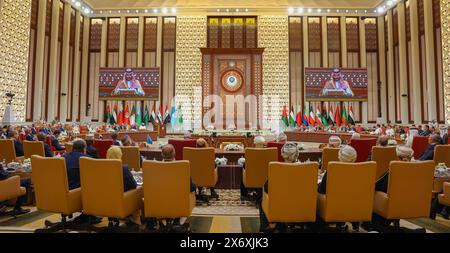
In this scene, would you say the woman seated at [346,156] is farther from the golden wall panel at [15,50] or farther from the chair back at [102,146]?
the golden wall panel at [15,50]

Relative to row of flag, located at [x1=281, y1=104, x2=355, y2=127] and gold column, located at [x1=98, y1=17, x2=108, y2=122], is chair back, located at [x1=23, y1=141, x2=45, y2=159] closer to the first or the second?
row of flag, located at [x1=281, y1=104, x2=355, y2=127]

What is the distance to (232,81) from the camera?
50.7 ft

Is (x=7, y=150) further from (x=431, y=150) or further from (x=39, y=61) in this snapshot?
(x=39, y=61)

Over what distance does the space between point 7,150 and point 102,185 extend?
15.1ft

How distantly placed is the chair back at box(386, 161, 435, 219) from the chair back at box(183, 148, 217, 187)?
2476mm

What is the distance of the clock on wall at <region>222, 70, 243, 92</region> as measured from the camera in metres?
15.4

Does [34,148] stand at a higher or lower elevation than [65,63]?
lower

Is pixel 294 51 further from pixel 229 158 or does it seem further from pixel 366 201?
pixel 366 201

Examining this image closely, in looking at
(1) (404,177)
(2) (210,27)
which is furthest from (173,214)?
(2) (210,27)

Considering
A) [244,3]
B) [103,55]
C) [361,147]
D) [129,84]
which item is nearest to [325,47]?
[244,3]

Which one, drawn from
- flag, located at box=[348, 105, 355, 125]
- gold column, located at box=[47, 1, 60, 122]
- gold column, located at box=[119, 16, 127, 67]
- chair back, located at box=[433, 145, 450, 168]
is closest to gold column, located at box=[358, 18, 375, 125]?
flag, located at box=[348, 105, 355, 125]

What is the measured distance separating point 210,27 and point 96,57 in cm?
695

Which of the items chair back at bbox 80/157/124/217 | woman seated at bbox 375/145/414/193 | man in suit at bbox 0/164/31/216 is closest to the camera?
chair back at bbox 80/157/124/217

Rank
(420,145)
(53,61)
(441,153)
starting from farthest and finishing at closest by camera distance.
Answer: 1. (53,61)
2. (420,145)
3. (441,153)
